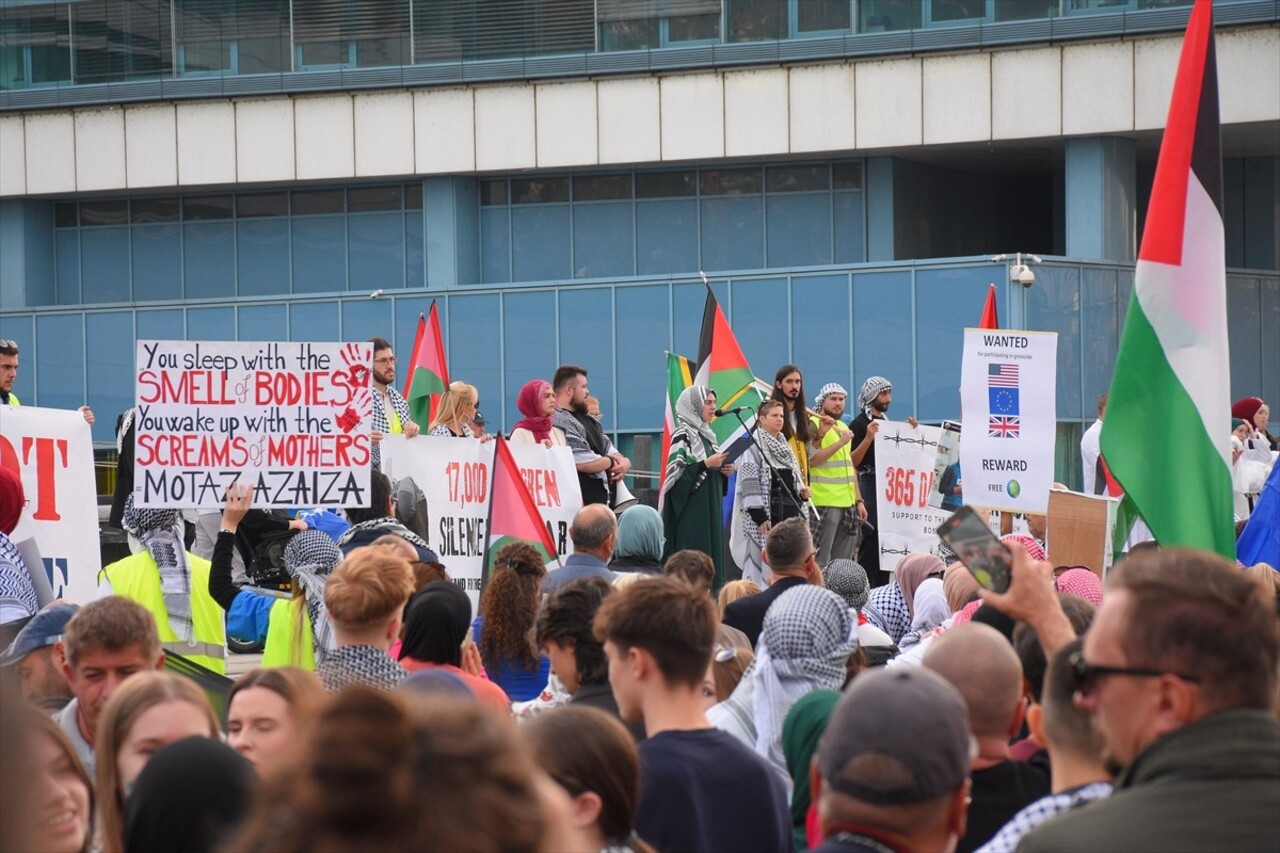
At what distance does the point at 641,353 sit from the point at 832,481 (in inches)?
494

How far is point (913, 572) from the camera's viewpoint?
9.74 meters

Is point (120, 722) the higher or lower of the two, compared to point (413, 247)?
lower

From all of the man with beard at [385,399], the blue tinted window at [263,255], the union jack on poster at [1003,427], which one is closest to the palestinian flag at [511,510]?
the man with beard at [385,399]

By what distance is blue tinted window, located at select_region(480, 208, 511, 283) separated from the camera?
3078 cm

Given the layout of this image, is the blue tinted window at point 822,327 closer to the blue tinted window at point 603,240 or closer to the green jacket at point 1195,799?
the blue tinted window at point 603,240

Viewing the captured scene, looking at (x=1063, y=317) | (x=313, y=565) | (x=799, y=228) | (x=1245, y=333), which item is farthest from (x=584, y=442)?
(x=1245, y=333)

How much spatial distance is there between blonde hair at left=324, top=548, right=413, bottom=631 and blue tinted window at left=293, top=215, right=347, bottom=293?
26.0 metres

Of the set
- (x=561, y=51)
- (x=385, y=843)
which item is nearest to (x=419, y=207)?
(x=561, y=51)

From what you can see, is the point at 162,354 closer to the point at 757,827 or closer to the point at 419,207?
the point at 757,827

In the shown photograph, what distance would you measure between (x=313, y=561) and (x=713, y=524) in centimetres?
660

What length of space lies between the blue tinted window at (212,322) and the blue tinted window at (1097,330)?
42.9 ft

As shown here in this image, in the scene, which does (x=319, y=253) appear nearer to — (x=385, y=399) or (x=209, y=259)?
(x=209, y=259)

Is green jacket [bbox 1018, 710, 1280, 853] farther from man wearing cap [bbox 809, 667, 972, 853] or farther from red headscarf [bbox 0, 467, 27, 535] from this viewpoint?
red headscarf [bbox 0, 467, 27, 535]

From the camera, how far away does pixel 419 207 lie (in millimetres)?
31188
